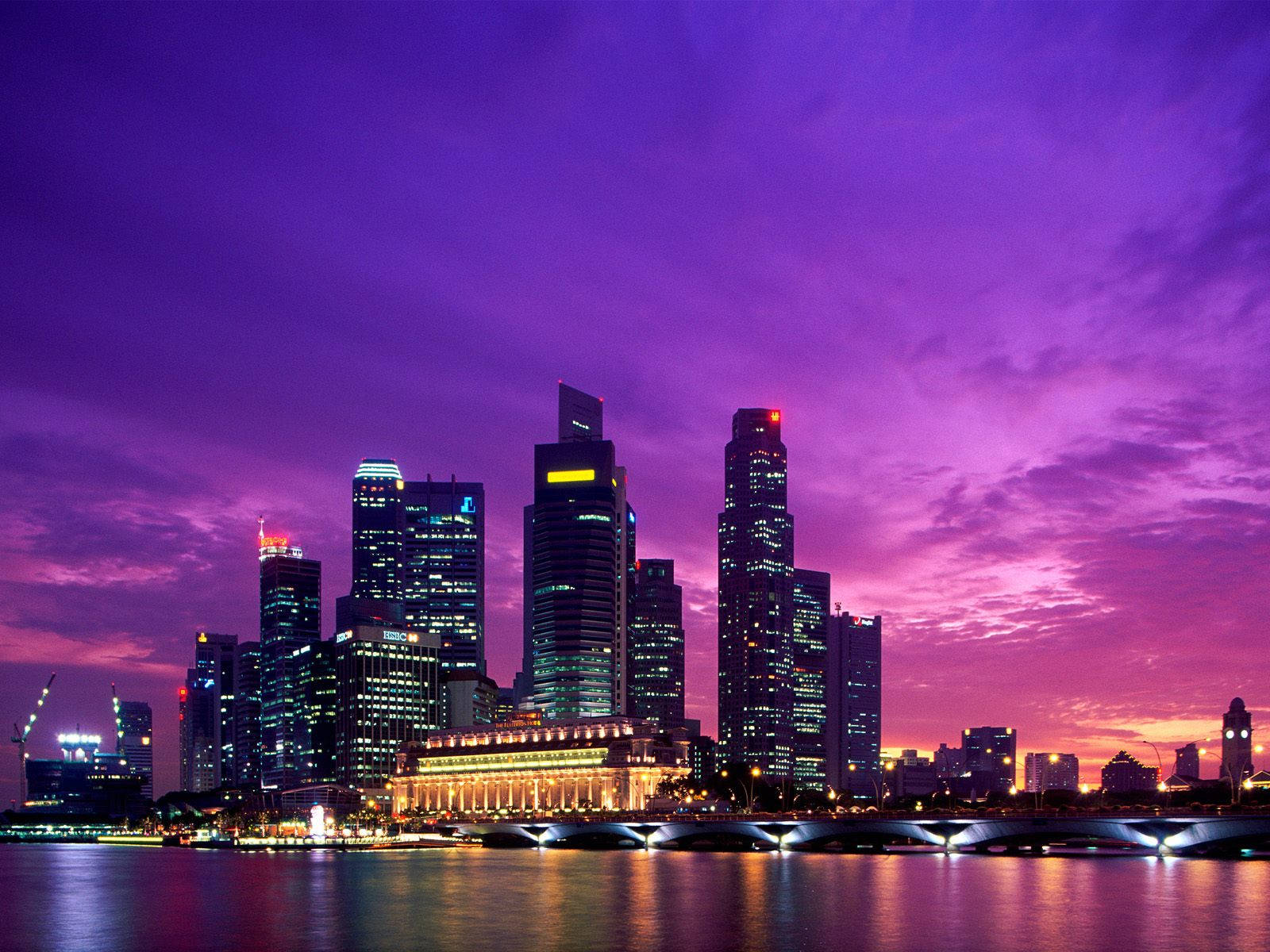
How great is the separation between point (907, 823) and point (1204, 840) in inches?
1530

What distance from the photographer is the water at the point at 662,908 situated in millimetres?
85812

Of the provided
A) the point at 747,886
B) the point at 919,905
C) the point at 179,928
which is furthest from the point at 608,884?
the point at 179,928

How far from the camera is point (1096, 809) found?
610 feet

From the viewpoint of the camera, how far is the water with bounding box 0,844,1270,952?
85812 mm

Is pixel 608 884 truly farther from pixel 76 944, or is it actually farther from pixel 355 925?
pixel 76 944

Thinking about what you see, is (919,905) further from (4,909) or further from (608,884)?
(4,909)

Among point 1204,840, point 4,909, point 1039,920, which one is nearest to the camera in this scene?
point 1039,920

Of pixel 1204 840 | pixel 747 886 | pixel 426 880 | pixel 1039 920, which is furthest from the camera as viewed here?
pixel 1204 840

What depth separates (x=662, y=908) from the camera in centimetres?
10675

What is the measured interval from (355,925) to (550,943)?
20410mm

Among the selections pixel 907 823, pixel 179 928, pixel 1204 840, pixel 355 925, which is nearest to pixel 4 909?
pixel 179 928

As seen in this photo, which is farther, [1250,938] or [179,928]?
[179,928]

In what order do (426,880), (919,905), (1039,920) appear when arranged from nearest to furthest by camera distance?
1. (1039,920)
2. (919,905)
3. (426,880)

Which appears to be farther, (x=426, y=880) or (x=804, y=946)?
(x=426, y=880)
